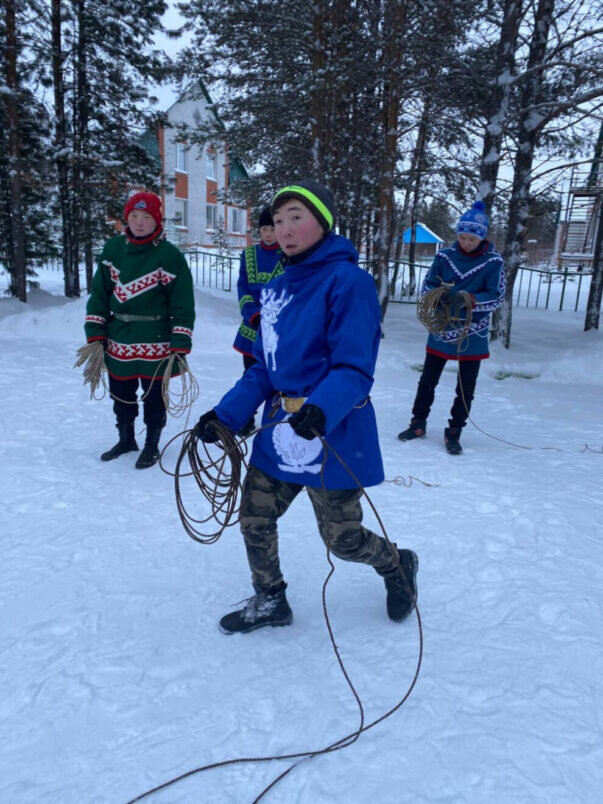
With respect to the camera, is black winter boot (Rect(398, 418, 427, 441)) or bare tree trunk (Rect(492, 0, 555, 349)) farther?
bare tree trunk (Rect(492, 0, 555, 349))

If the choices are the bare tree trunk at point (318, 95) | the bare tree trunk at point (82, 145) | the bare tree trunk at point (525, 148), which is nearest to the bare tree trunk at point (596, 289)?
the bare tree trunk at point (525, 148)

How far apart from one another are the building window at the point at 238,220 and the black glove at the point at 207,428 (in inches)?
1344

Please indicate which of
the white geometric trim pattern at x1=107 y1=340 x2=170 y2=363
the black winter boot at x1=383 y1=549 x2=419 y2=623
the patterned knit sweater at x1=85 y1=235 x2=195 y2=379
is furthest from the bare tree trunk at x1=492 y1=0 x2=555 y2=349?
the black winter boot at x1=383 y1=549 x2=419 y2=623

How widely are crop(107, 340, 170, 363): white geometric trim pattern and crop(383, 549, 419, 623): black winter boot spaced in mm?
2458

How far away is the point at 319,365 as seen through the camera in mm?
2076

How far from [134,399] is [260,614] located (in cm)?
248

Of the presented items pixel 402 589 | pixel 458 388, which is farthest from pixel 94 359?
Answer: pixel 458 388

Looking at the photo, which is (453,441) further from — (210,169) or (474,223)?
(210,169)

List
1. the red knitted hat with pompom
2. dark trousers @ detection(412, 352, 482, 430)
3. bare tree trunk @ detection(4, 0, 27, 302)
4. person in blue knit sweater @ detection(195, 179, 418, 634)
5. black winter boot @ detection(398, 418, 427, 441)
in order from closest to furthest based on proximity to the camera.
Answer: person in blue knit sweater @ detection(195, 179, 418, 634) < the red knitted hat with pompom < dark trousers @ detection(412, 352, 482, 430) < black winter boot @ detection(398, 418, 427, 441) < bare tree trunk @ detection(4, 0, 27, 302)

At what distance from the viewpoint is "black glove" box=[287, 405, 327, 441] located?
178cm

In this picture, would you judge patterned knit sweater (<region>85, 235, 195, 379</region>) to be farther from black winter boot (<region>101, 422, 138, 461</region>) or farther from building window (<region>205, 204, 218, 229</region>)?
building window (<region>205, 204, 218, 229</region>)

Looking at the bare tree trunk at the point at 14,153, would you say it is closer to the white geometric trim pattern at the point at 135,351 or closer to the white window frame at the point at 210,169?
the white geometric trim pattern at the point at 135,351

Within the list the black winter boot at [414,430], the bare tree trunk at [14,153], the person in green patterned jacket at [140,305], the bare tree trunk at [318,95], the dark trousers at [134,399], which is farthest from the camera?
the bare tree trunk at [14,153]

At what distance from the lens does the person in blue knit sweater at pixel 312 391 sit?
1948 millimetres
